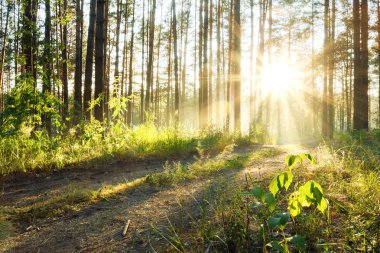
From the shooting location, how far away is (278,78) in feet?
108

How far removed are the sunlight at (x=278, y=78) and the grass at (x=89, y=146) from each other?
64.2 ft

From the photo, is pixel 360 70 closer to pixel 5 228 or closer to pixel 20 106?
pixel 20 106

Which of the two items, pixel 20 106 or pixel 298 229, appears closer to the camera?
pixel 298 229

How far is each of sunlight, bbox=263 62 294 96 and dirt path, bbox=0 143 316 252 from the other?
24107mm

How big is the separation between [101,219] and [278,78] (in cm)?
3198

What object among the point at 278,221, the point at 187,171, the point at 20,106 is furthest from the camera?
the point at 20,106

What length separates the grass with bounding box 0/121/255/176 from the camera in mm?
6117

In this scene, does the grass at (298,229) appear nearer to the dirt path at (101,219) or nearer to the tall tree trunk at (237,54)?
the dirt path at (101,219)

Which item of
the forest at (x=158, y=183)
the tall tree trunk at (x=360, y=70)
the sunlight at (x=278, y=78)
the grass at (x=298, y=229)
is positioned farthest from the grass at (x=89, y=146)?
the sunlight at (x=278, y=78)

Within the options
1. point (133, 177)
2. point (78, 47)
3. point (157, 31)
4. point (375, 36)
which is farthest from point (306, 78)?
point (133, 177)

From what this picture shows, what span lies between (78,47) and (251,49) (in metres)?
18.5

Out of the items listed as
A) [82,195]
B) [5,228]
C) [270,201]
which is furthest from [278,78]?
[270,201]

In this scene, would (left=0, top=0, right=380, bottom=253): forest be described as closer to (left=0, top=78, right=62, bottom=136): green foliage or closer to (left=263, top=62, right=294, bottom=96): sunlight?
(left=0, top=78, right=62, bottom=136): green foliage

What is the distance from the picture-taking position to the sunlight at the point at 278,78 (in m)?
28.1
